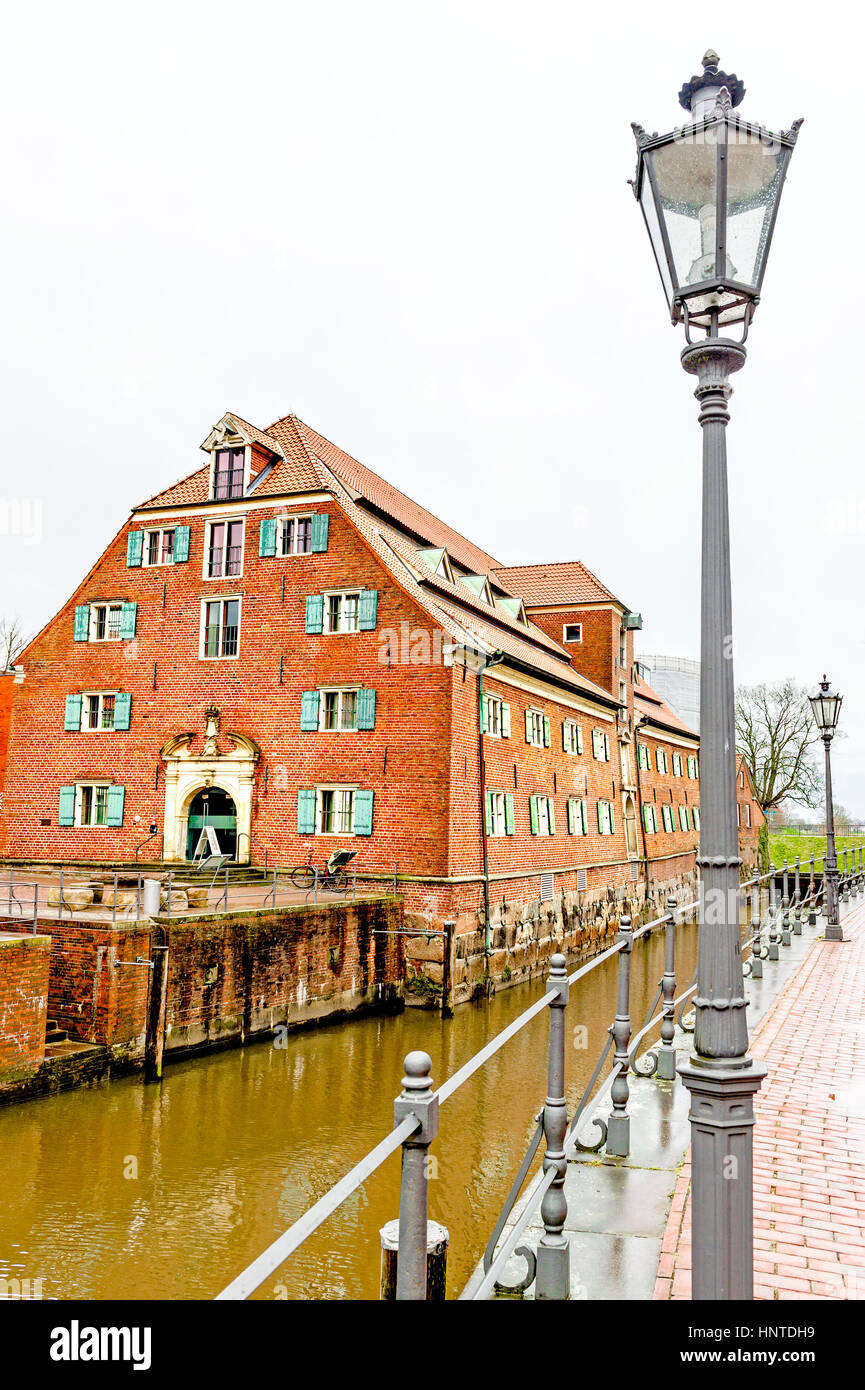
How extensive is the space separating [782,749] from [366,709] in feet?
139

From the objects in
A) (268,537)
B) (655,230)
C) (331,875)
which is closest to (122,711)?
(268,537)

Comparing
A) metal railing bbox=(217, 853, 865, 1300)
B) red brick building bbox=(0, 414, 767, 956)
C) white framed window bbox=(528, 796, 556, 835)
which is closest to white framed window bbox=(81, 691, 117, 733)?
Result: red brick building bbox=(0, 414, 767, 956)

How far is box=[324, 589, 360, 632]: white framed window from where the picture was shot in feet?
65.2

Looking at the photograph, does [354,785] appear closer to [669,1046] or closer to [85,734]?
[85,734]

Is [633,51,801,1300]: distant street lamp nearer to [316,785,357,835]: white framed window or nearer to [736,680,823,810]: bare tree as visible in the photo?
[316,785,357,835]: white framed window

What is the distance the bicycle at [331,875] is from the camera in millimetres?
18266

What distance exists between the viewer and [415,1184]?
2.24 m

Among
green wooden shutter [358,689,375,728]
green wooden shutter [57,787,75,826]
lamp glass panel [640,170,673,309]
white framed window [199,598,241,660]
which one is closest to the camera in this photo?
lamp glass panel [640,170,673,309]

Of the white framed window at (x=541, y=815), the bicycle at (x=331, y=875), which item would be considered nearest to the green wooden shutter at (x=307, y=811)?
the bicycle at (x=331, y=875)

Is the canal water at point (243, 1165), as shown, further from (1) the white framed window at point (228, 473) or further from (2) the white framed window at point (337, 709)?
(1) the white framed window at point (228, 473)

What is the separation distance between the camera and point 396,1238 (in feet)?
9.05

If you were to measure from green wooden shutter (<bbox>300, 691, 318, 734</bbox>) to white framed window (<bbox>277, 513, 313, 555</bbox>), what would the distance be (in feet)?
10.2

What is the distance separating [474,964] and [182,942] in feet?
23.5
